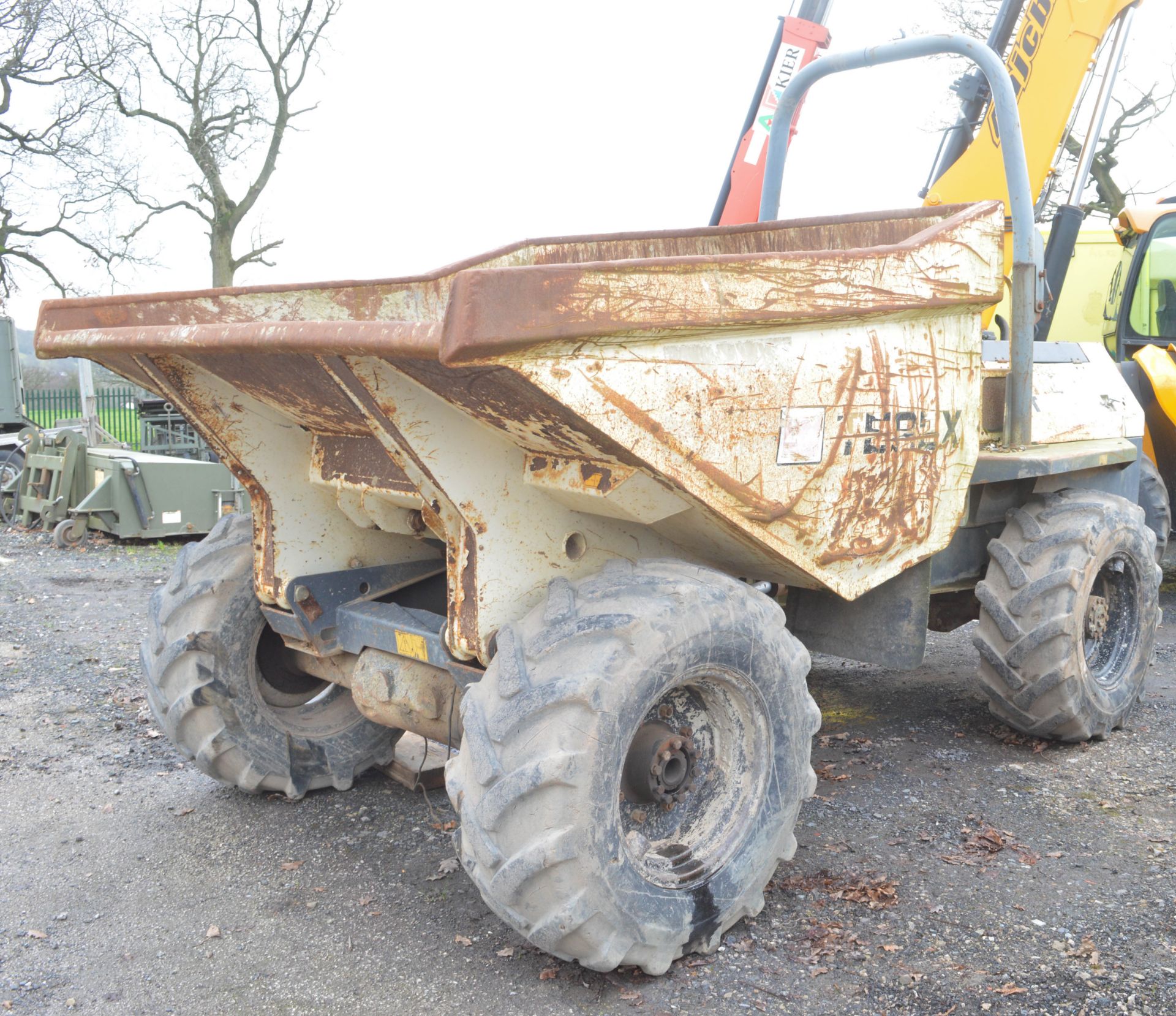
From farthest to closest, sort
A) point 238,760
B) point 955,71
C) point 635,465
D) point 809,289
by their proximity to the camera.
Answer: point 955,71, point 238,760, point 809,289, point 635,465

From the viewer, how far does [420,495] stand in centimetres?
278

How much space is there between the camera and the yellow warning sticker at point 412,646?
10.0ft

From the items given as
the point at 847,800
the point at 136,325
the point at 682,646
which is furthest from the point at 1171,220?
the point at 136,325

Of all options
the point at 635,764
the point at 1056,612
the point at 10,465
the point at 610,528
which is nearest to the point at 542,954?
the point at 635,764

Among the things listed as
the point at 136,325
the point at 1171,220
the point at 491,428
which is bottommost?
the point at 491,428

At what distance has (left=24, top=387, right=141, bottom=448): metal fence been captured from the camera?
1892 centimetres

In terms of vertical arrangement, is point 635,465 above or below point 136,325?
below

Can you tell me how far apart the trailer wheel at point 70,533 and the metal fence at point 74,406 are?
9235mm

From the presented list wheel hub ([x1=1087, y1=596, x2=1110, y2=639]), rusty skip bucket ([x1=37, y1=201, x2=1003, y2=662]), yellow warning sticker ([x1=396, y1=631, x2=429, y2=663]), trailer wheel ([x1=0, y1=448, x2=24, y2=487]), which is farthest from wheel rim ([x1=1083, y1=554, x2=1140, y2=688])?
trailer wheel ([x1=0, y1=448, x2=24, y2=487])

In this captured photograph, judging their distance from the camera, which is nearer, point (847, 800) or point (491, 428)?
point (491, 428)

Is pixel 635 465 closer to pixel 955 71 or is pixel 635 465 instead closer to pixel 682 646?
pixel 682 646

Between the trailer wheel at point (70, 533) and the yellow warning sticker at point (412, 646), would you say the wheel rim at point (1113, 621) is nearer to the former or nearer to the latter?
the yellow warning sticker at point (412, 646)

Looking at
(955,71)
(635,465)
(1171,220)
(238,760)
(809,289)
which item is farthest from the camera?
(955,71)

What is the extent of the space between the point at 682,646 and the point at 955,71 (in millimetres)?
16397
